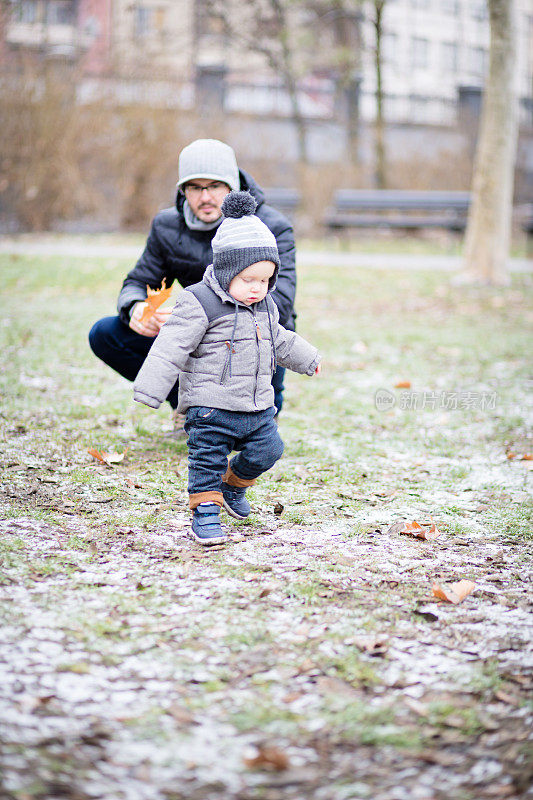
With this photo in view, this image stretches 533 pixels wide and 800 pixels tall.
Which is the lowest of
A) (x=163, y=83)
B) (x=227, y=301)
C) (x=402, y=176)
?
(x=227, y=301)

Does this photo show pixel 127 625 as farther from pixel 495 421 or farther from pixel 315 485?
pixel 495 421

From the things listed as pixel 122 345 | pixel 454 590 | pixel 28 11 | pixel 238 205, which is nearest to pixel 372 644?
pixel 454 590

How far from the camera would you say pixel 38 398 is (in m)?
5.67

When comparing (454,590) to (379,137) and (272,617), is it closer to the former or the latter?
(272,617)

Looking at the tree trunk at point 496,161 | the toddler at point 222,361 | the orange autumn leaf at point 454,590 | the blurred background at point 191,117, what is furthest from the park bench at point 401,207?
the orange autumn leaf at point 454,590

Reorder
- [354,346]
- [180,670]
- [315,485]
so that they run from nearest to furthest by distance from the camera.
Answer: [180,670], [315,485], [354,346]

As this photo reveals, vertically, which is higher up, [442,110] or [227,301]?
[442,110]

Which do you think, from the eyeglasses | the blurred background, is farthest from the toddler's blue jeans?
the blurred background

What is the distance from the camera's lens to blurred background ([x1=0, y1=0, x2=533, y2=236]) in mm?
14281

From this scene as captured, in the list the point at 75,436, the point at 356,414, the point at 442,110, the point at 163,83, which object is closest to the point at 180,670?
the point at 75,436

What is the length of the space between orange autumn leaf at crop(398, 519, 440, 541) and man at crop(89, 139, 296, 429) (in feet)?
3.53

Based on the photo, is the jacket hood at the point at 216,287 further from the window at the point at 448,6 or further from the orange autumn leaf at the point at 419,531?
the window at the point at 448,6

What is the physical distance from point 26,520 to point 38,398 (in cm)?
219

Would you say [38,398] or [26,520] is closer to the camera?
[26,520]
